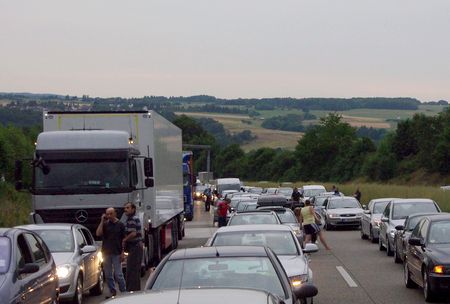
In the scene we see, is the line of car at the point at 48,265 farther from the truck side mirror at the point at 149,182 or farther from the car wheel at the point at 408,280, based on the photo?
the car wheel at the point at 408,280

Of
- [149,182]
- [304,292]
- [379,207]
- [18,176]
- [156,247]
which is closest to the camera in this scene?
[304,292]

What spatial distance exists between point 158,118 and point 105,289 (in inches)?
236

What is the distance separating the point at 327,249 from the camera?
30062 millimetres

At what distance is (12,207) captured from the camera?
119ft

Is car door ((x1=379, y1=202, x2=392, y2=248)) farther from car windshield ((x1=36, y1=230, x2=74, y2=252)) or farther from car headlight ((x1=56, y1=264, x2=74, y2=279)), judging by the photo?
car headlight ((x1=56, y1=264, x2=74, y2=279))

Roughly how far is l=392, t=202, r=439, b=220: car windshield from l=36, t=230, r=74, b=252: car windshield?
1203 cm

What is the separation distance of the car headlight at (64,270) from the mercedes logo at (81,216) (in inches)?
169

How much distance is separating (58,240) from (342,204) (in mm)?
25305

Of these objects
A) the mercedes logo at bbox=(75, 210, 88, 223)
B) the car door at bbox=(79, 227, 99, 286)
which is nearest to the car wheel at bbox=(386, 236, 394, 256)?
the mercedes logo at bbox=(75, 210, 88, 223)

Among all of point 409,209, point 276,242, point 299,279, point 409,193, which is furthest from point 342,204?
point 299,279

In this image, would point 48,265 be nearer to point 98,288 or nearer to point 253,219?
point 98,288

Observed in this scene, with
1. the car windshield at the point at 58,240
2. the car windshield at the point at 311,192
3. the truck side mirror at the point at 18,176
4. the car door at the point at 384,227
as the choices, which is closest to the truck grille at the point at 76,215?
the truck side mirror at the point at 18,176

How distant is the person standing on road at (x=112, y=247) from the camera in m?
17.5

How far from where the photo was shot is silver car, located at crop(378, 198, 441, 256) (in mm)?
27047
